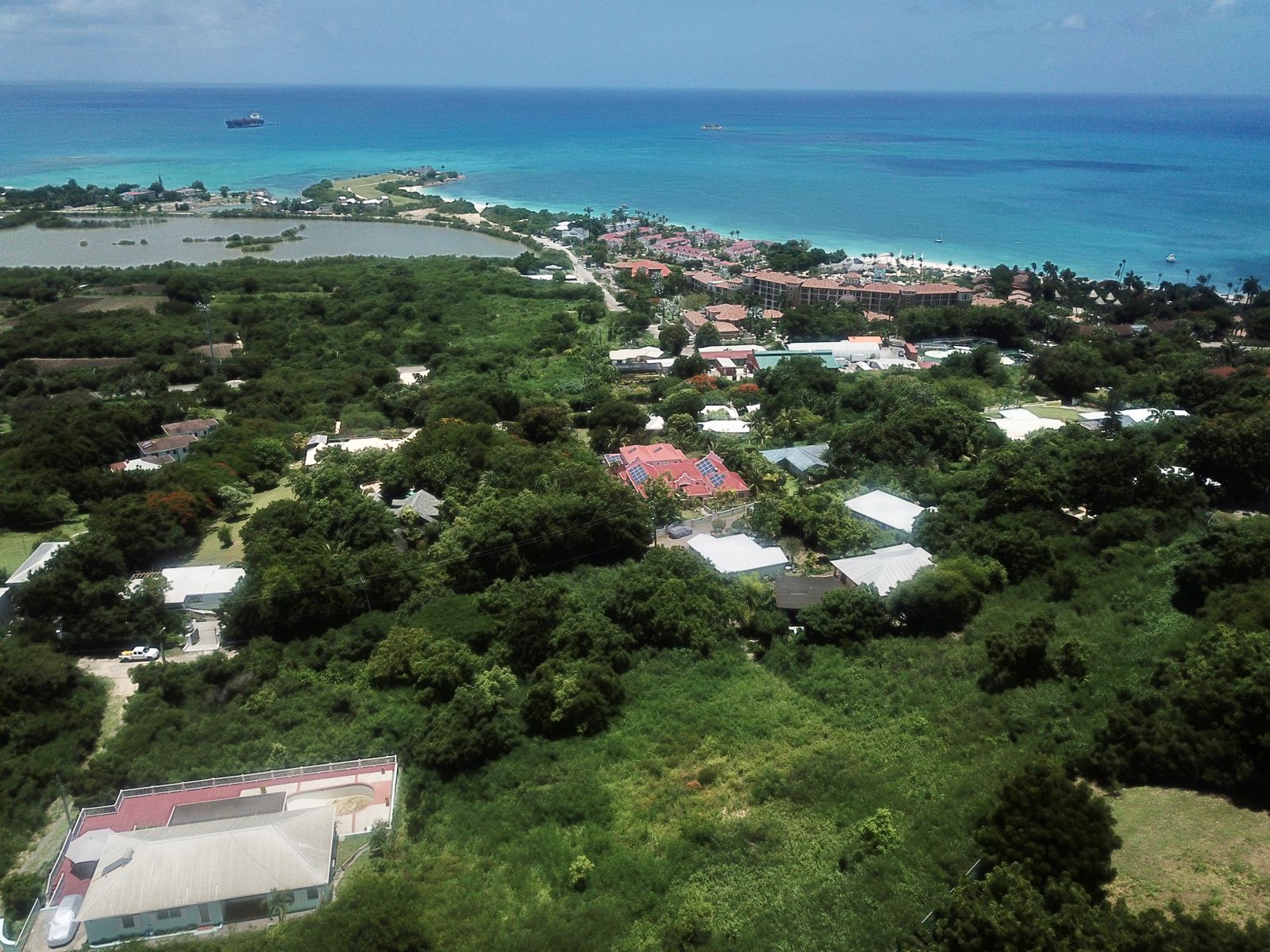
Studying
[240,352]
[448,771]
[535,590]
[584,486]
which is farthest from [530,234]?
[448,771]

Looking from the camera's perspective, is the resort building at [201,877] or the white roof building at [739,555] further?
the white roof building at [739,555]

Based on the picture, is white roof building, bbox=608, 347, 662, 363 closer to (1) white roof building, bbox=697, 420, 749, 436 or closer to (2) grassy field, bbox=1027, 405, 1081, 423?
(1) white roof building, bbox=697, 420, 749, 436

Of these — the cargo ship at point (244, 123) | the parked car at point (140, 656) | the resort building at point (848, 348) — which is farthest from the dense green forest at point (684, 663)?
the cargo ship at point (244, 123)

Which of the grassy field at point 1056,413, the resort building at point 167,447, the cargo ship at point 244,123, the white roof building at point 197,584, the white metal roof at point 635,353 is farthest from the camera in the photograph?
the cargo ship at point 244,123

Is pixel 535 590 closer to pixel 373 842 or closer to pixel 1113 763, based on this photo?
pixel 373 842

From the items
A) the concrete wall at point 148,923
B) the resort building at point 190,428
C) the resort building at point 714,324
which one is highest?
the resort building at point 714,324

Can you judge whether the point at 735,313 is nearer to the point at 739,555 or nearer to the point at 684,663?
the point at 739,555

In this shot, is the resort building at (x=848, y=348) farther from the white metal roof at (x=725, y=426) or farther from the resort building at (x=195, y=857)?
the resort building at (x=195, y=857)
